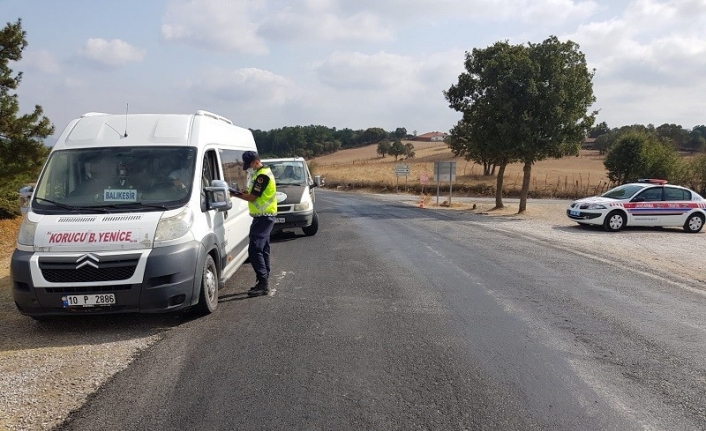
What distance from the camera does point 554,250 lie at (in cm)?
1190

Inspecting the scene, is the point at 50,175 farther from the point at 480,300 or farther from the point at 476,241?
the point at 476,241

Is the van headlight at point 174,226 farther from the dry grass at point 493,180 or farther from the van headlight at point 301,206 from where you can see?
the dry grass at point 493,180

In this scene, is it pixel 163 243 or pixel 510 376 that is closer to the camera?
pixel 510 376

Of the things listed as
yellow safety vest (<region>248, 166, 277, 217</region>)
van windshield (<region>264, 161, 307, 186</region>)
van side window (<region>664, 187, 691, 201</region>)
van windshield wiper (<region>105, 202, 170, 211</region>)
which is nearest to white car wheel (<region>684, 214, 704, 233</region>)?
van side window (<region>664, 187, 691, 201</region>)

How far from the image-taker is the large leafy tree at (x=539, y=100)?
81.4 ft

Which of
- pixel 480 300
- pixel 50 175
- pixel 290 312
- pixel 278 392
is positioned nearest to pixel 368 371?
pixel 278 392

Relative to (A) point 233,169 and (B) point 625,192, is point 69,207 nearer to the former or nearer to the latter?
(A) point 233,169

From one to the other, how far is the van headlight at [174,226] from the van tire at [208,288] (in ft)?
1.58

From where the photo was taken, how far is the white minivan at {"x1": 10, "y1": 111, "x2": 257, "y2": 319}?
5.14 m

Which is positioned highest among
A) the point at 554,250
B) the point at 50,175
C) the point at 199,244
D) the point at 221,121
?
the point at 221,121

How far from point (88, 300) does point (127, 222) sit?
0.85m

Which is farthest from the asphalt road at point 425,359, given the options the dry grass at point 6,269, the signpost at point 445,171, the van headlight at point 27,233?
the signpost at point 445,171

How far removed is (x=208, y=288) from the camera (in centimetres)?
600

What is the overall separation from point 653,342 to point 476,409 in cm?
272
